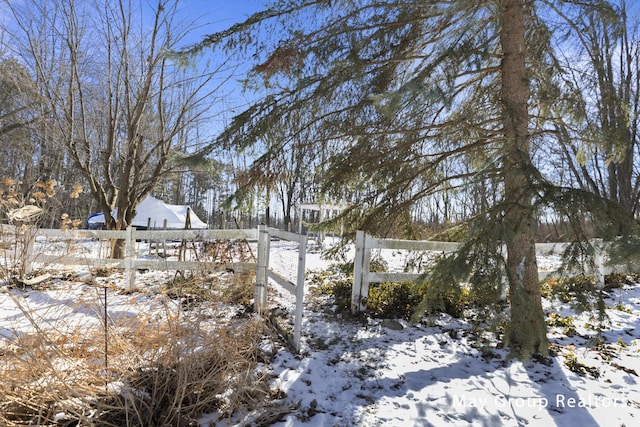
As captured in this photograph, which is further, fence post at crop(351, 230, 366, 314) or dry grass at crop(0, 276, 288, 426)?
fence post at crop(351, 230, 366, 314)

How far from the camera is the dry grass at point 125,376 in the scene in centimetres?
214

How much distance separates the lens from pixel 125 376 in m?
2.39

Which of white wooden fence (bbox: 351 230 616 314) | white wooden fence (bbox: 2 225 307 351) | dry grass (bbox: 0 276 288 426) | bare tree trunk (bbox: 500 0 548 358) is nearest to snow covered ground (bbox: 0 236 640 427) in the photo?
dry grass (bbox: 0 276 288 426)

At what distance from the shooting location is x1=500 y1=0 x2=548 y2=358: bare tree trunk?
2623 mm

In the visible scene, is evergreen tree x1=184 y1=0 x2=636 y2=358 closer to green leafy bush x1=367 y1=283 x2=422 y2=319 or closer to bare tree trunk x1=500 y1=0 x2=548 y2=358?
bare tree trunk x1=500 y1=0 x2=548 y2=358

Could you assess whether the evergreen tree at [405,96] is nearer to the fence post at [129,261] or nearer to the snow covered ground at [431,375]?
the snow covered ground at [431,375]

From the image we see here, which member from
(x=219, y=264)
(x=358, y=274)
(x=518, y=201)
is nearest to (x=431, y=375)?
(x=358, y=274)

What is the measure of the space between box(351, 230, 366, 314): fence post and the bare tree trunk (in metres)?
1.95

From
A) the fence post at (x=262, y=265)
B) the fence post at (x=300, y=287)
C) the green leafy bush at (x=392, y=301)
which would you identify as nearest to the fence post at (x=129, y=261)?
the fence post at (x=262, y=265)

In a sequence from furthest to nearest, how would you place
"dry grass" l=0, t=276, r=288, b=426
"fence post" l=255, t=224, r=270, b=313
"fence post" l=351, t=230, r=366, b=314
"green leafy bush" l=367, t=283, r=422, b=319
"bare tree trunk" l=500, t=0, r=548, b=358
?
"green leafy bush" l=367, t=283, r=422, b=319, "fence post" l=351, t=230, r=366, b=314, "fence post" l=255, t=224, r=270, b=313, "bare tree trunk" l=500, t=0, r=548, b=358, "dry grass" l=0, t=276, r=288, b=426

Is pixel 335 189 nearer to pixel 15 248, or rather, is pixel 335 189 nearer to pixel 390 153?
pixel 390 153

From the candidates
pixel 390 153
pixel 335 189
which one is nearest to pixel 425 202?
pixel 390 153

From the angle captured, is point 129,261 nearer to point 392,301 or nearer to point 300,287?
point 300,287

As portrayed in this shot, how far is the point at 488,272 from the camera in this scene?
2676 mm
